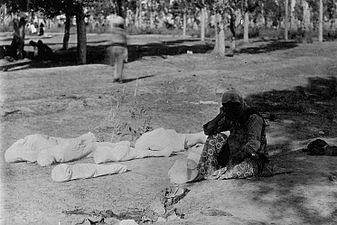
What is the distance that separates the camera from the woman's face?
21.9ft

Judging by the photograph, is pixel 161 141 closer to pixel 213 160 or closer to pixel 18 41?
pixel 213 160

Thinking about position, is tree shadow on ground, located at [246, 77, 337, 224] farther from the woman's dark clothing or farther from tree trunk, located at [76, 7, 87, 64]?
tree trunk, located at [76, 7, 87, 64]

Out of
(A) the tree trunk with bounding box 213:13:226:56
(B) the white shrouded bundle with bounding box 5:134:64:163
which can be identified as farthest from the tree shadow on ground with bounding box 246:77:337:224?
(A) the tree trunk with bounding box 213:13:226:56

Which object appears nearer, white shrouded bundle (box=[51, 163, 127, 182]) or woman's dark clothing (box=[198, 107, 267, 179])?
woman's dark clothing (box=[198, 107, 267, 179])

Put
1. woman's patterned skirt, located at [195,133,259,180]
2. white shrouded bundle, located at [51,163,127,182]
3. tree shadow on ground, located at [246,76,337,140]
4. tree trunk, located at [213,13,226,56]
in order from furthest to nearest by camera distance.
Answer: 1. tree trunk, located at [213,13,226,56]
2. tree shadow on ground, located at [246,76,337,140]
3. white shrouded bundle, located at [51,163,127,182]
4. woman's patterned skirt, located at [195,133,259,180]

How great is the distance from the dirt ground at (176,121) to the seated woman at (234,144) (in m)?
0.18

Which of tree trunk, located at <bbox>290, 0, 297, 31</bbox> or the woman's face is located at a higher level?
tree trunk, located at <bbox>290, 0, 297, 31</bbox>

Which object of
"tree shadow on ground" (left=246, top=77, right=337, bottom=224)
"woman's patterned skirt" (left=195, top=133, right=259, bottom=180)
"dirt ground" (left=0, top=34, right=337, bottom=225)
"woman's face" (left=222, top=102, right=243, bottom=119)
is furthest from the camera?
"woman's patterned skirt" (left=195, top=133, right=259, bottom=180)

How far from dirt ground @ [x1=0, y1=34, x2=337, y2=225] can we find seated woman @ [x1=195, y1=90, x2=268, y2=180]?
18 cm

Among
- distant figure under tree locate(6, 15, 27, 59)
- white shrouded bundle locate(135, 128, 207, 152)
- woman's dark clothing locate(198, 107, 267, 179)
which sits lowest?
white shrouded bundle locate(135, 128, 207, 152)

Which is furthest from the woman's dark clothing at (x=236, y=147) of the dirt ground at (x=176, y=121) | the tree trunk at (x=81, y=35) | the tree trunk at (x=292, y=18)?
the tree trunk at (x=292, y=18)

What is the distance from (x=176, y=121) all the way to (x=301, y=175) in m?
4.97

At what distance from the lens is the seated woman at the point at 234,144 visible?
675 centimetres

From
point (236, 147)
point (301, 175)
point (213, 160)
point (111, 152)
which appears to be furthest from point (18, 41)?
point (301, 175)
